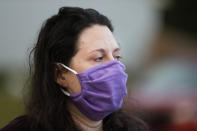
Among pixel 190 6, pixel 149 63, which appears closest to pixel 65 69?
pixel 149 63

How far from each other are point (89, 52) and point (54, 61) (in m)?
0.28

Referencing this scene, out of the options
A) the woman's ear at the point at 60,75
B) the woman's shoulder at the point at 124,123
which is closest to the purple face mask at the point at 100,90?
the woman's ear at the point at 60,75

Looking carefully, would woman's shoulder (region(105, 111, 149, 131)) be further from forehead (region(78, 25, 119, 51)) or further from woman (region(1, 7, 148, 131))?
forehead (region(78, 25, 119, 51))

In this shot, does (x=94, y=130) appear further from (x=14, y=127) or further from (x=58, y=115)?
(x=14, y=127)

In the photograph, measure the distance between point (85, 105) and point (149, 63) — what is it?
11.6 m

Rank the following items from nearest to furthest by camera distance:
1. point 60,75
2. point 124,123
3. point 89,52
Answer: point 89,52, point 60,75, point 124,123

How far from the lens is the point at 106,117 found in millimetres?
3383

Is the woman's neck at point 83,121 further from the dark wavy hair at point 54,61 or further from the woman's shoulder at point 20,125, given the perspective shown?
the woman's shoulder at point 20,125

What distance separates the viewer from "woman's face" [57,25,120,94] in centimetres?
310

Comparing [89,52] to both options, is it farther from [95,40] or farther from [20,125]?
[20,125]

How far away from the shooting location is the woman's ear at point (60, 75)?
3178 mm

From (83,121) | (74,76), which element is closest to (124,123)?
(83,121)

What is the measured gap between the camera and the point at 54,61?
127 inches

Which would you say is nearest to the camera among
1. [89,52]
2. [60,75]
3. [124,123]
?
[89,52]
